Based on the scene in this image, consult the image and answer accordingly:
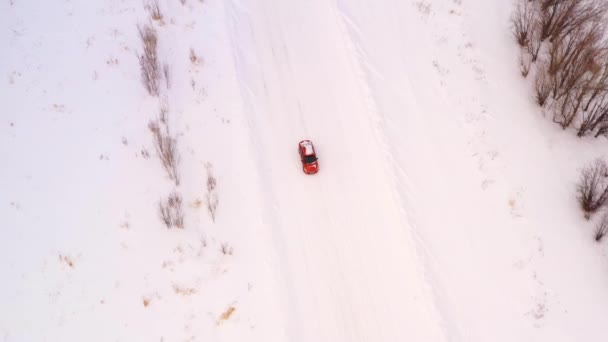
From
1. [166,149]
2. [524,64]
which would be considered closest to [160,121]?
[166,149]

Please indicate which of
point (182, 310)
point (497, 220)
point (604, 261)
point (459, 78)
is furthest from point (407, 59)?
point (182, 310)

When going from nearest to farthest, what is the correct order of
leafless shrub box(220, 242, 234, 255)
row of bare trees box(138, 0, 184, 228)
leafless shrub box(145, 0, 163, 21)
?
leafless shrub box(220, 242, 234, 255), row of bare trees box(138, 0, 184, 228), leafless shrub box(145, 0, 163, 21)

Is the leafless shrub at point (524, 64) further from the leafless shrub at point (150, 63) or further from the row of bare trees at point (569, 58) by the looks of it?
the leafless shrub at point (150, 63)

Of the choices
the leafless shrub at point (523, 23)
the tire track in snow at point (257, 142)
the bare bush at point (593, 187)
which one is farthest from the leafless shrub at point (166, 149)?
the leafless shrub at point (523, 23)

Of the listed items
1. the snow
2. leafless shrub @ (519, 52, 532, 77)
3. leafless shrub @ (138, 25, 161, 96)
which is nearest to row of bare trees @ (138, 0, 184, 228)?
leafless shrub @ (138, 25, 161, 96)

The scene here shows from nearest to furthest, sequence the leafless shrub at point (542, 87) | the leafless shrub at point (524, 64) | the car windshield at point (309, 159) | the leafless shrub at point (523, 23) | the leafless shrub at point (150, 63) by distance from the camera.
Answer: the car windshield at point (309, 159)
the leafless shrub at point (542, 87)
the leafless shrub at point (150, 63)
the leafless shrub at point (524, 64)
the leafless shrub at point (523, 23)

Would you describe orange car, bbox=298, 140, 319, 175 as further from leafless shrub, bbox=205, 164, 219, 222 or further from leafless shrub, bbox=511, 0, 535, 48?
leafless shrub, bbox=511, 0, 535, 48

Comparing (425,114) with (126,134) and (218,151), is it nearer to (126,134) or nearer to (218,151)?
(218,151)
